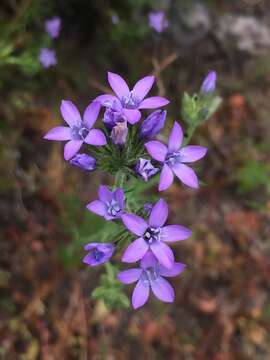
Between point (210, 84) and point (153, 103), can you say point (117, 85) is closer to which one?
point (153, 103)

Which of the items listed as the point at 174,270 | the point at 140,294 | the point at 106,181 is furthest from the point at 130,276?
the point at 106,181

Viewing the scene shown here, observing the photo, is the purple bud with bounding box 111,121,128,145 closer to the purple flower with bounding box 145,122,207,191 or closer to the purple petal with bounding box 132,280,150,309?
the purple flower with bounding box 145,122,207,191

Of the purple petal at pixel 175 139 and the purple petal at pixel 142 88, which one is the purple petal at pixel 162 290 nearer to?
the purple petal at pixel 175 139

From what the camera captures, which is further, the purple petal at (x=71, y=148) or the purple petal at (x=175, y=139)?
the purple petal at (x=175, y=139)

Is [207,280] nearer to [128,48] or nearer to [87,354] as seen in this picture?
[87,354]

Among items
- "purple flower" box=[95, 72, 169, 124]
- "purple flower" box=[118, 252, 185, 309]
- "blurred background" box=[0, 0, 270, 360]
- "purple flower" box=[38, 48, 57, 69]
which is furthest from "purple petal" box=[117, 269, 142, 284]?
"purple flower" box=[38, 48, 57, 69]

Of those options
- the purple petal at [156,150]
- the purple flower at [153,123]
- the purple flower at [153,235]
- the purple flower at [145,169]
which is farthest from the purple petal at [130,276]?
the purple flower at [153,123]
